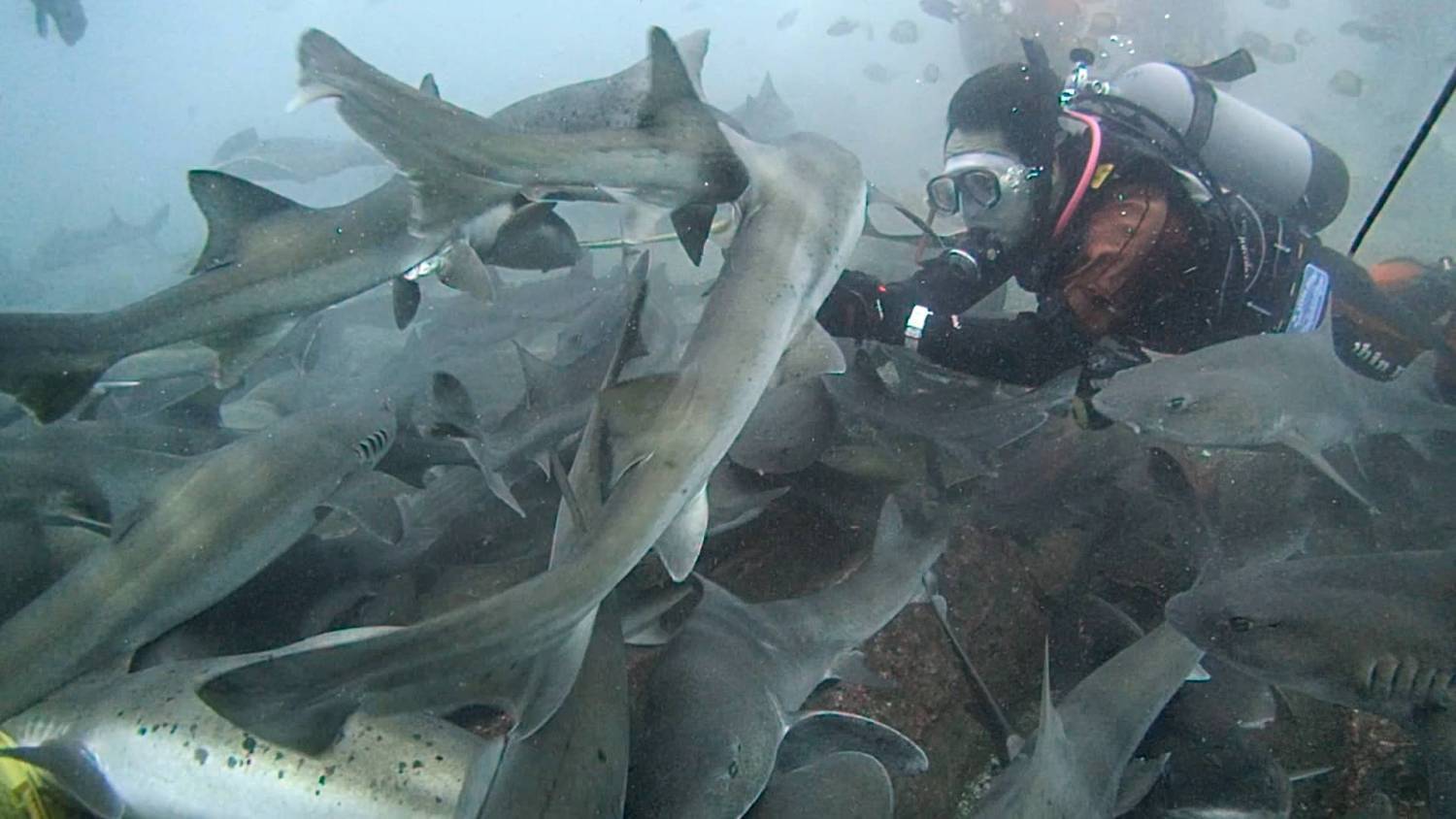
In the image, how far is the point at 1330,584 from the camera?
3.44m

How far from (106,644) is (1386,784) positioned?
18.8 feet

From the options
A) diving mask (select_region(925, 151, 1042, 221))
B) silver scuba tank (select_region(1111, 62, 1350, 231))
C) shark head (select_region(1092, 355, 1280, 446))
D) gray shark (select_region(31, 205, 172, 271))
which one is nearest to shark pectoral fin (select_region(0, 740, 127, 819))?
shark head (select_region(1092, 355, 1280, 446))

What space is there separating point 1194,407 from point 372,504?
Answer: 186 inches

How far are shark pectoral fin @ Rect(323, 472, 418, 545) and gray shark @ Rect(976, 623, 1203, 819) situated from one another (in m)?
2.89

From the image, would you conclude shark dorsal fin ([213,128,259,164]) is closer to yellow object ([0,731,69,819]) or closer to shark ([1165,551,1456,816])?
yellow object ([0,731,69,819])

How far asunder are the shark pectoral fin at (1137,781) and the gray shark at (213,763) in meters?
2.65

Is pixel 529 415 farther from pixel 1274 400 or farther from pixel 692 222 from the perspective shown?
pixel 1274 400

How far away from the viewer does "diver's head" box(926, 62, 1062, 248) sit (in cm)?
481

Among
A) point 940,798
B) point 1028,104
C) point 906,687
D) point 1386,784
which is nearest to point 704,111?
point 906,687

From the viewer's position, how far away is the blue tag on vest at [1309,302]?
Answer: 549cm

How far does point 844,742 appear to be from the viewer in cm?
311

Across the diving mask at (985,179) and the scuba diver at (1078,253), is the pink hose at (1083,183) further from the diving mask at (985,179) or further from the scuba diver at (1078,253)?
the diving mask at (985,179)

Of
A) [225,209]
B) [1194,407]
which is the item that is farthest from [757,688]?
→ [1194,407]

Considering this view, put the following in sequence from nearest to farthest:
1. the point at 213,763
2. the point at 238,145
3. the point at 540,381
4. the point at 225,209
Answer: the point at 213,763, the point at 225,209, the point at 540,381, the point at 238,145
